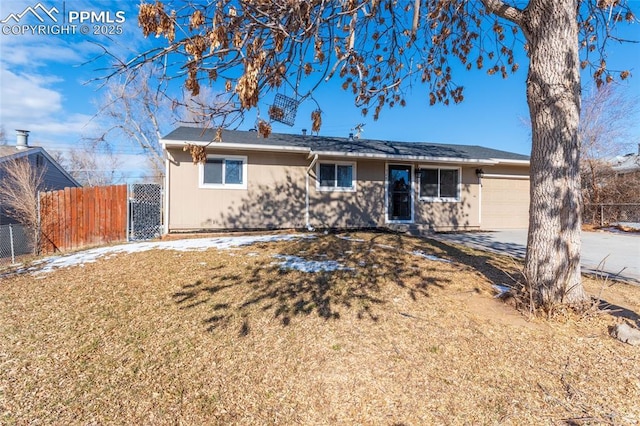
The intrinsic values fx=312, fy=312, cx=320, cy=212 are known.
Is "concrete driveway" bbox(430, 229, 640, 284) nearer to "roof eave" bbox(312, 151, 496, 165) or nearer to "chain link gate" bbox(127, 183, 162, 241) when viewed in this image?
"roof eave" bbox(312, 151, 496, 165)

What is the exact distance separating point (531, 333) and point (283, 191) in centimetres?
791

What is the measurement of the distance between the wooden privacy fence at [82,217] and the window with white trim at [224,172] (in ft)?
7.39

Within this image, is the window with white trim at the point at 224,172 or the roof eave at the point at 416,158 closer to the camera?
the window with white trim at the point at 224,172

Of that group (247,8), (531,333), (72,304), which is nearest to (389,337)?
(531,333)

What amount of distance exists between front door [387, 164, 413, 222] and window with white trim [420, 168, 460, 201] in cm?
49

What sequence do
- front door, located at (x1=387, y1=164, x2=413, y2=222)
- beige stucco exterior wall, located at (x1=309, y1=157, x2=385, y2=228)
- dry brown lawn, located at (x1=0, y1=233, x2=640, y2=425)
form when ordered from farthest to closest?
front door, located at (x1=387, y1=164, x2=413, y2=222) < beige stucco exterior wall, located at (x1=309, y1=157, x2=385, y2=228) < dry brown lawn, located at (x1=0, y1=233, x2=640, y2=425)

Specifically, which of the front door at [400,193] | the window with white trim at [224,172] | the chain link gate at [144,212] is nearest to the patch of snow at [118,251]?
the chain link gate at [144,212]

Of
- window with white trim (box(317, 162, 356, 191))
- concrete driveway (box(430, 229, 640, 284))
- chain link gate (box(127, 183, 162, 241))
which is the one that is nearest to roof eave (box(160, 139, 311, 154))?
window with white trim (box(317, 162, 356, 191))

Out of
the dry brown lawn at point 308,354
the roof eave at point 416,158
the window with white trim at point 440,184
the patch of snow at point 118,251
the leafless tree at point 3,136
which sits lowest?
the dry brown lawn at point 308,354

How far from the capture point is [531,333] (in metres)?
2.95

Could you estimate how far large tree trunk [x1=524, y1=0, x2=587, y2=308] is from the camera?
3279mm

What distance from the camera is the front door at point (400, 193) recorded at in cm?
1083

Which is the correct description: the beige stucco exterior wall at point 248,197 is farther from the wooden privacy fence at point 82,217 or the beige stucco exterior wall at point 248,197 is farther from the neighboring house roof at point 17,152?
the neighboring house roof at point 17,152

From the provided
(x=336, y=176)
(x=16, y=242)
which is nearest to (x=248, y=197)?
(x=336, y=176)
